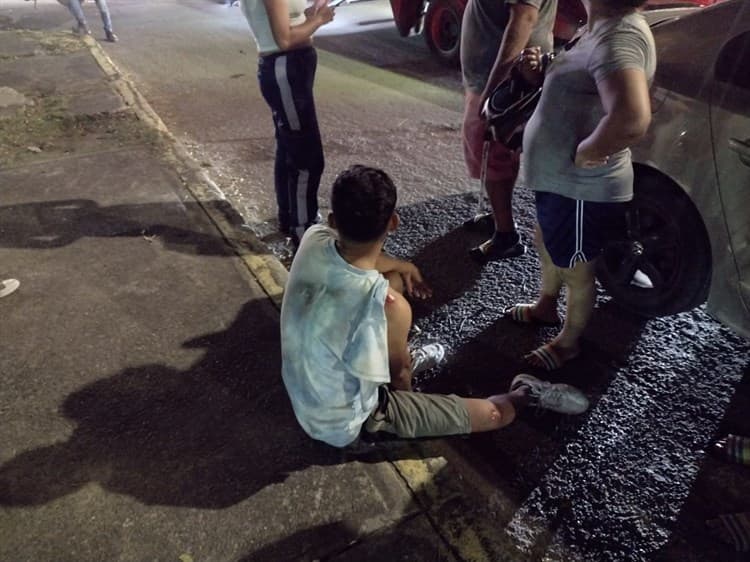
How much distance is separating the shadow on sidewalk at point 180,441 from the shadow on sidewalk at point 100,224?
44.4 inches

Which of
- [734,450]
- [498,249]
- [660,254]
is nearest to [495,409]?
[734,450]

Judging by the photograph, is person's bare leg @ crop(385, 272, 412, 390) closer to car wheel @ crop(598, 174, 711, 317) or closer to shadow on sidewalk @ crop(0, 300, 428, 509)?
shadow on sidewalk @ crop(0, 300, 428, 509)

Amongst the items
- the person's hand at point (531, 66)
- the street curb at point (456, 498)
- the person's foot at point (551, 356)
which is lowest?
the street curb at point (456, 498)

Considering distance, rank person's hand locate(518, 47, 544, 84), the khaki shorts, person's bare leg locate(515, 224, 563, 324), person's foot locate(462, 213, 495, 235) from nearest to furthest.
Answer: the khaki shorts, person's hand locate(518, 47, 544, 84), person's bare leg locate(515, 224, 563, 324), person's foot locate(462, 213, 495, 235)

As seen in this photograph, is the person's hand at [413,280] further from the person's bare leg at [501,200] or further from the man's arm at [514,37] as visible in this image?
the person's bare leg at [501,200]

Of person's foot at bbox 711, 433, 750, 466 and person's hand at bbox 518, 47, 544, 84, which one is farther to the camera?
person's hand at bbox 518, 47, 544, 84

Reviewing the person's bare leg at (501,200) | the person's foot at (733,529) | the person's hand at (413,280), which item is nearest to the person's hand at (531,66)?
the person's bare leg at (501,200)

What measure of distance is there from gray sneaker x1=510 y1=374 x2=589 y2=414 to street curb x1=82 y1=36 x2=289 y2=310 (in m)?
1.35

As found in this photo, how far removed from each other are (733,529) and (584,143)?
1.45 m

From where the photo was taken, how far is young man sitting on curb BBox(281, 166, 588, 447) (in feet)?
6.47

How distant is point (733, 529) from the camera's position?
6.93ft

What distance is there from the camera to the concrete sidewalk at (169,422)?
6.72 ft

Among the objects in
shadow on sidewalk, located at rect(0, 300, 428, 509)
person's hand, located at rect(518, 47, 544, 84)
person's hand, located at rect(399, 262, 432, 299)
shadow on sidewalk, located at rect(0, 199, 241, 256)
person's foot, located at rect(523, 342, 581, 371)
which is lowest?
shadow on sidewalk, located at rect(0, 199, 241, 256)

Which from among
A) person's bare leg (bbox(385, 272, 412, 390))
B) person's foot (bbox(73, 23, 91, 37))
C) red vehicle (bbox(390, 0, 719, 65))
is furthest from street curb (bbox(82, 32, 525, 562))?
person's foot (bbox(73, 23, 91, 37))
